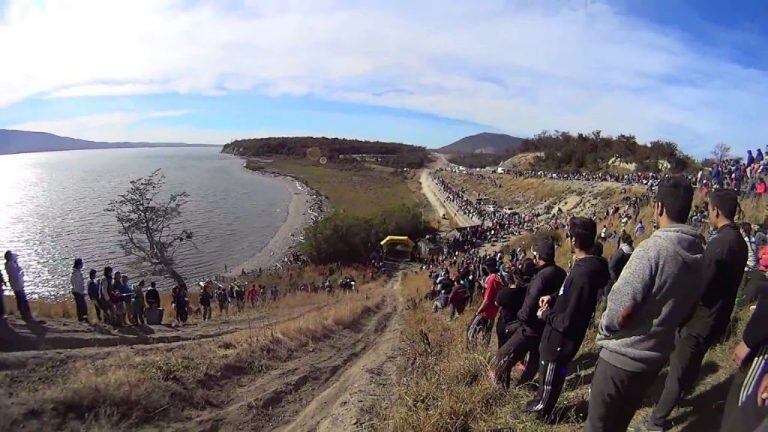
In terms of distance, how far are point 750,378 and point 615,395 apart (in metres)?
0.73

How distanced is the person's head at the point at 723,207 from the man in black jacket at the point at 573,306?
1.03m

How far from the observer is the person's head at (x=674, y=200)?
306 centimetres

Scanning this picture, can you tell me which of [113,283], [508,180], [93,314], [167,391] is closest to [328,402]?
[167,391]

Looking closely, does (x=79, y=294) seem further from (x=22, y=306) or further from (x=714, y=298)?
(x=714, y=298)

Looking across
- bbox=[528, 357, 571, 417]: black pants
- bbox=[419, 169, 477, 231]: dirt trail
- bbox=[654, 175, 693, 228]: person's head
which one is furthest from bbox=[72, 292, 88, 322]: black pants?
bbox=[419, 169, 477, 231]: dirt trail

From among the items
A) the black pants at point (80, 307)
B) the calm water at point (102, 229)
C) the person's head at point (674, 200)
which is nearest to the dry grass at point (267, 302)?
the black pants at point (80, 307)

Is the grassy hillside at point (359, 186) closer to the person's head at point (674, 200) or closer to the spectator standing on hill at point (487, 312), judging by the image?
the spectator standing on hill at point (487, 312)

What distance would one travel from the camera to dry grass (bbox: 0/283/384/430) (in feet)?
19.1

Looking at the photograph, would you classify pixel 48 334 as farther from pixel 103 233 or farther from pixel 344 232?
pixel 103 233

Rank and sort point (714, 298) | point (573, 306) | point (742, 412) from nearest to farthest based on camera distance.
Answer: point (742, 412)
point (573, 306)
point (714, 298)

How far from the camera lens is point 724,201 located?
4.03m

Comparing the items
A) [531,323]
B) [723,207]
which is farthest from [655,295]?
[531,323]

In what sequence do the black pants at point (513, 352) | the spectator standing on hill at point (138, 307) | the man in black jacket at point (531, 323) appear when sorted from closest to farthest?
the man in black jacket at point (531, 323) < the black pants at point (513, 352) < the spectator standing on hill at point (138, 307)

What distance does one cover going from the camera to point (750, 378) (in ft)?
9.26
